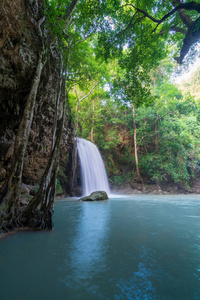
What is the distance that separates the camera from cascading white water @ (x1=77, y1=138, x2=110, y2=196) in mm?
14211

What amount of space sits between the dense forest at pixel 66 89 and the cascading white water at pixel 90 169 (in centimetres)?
161

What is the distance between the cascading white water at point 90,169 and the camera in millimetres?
14211

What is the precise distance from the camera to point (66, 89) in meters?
9.43

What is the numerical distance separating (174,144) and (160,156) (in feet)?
6.30

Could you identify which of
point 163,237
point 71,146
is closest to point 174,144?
point 71,146

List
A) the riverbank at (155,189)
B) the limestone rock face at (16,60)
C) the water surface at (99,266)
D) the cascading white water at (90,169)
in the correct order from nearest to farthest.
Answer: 1. the water surface at (99,266)
2. the limestone rock face at (16,60)
3. the cascading white water at (90,169)
4. the riverbank at (155,189)

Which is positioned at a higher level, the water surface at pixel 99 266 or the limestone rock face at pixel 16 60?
the limestone rock face at pixel 16 60

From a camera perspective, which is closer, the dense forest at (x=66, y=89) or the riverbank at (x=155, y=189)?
the dense forest at (x=66, y=89)

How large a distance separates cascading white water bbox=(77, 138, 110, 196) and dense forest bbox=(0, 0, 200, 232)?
63.2 inches

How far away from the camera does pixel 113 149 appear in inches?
795

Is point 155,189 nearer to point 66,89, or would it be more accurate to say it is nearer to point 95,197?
point 95,197

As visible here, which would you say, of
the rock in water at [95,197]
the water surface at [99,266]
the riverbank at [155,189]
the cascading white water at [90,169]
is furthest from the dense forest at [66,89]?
the rock in water at [95,197]

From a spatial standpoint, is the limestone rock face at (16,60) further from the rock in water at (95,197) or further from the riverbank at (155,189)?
the riverbank at (155,189)

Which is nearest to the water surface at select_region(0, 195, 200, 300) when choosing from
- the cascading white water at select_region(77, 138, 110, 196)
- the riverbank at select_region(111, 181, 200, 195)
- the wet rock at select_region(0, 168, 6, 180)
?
the wet rock at select_region(0, 168, 6, 180)
